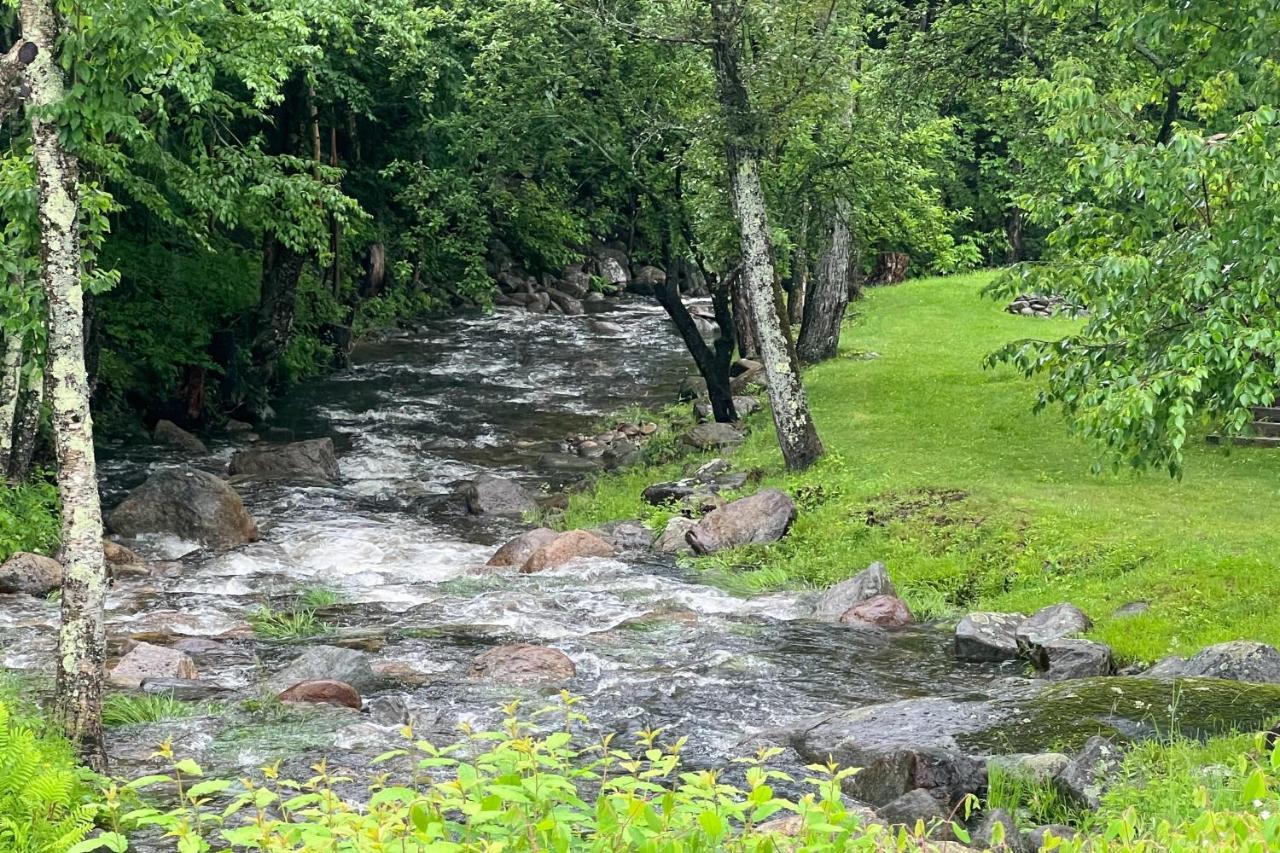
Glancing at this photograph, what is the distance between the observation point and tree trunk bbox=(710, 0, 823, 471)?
20781 millimetres

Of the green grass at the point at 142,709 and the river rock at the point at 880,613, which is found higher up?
the green grass at the point at 142,709

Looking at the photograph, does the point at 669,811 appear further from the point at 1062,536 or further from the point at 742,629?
the point at 1062,536

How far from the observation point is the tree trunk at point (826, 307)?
29.9m

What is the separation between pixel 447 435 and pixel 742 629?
596 inches

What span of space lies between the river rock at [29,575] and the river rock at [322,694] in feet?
19.3

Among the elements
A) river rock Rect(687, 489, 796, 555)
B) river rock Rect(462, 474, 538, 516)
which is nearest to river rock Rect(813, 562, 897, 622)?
river rock Rect(687, 489, 796, 555)

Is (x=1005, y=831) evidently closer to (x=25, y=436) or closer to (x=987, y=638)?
(x=987, y=638)

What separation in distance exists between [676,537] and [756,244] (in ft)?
16.2

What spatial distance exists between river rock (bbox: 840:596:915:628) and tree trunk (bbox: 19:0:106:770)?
29.5ft

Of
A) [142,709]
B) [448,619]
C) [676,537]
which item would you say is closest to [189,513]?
[448,619]

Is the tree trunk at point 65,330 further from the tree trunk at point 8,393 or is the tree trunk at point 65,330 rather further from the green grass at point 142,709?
the tree trunk at point 8,393

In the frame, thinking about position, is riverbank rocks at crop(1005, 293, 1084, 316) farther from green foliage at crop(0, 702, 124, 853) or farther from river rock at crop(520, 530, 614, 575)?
green foliage at crop(0, 702, 124, 853)

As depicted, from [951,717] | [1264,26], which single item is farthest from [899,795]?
[1264,26]

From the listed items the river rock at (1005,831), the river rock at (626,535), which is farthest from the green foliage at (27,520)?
the river rock at (1005,831)
